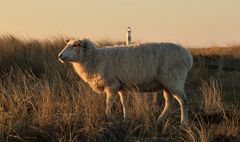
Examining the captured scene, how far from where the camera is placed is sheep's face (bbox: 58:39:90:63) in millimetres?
8828

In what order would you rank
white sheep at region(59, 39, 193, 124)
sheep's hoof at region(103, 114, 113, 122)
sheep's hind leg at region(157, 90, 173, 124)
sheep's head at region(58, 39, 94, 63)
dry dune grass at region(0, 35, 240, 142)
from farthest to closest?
sheep's head at region(58, 39, 94, 63), white sheep at region(59, 39, 193, 124), sheep's hind leg at region(157, 90, 173, 124), sheep's hoof at region(103, 114, 113, 122), dry dune grass at region(0, 35, 240, 142)

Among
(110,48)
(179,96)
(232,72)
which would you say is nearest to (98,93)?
(110,48)

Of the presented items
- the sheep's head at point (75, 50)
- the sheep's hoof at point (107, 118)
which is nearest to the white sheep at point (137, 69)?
the sheep's head at point (75, 50)

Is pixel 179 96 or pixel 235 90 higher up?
pixel 179 96

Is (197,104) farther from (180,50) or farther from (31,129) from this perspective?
(31,129)

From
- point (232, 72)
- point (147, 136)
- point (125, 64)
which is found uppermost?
point (125, 64)

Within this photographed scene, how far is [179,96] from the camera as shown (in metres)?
8.85

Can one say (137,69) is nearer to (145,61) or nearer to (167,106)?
(145,61)

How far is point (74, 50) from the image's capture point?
29.5ft

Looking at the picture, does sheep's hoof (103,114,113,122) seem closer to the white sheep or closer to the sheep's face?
the white sheep

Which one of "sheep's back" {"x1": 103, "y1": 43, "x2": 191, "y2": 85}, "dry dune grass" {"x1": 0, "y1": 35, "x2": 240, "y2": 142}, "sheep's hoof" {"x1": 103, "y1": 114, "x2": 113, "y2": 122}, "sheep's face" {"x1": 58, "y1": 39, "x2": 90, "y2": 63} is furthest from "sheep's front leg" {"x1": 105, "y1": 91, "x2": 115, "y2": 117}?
"sheep's hoof" {"x1": 103, "y1": 114, "x2": 113, "y2": 122}

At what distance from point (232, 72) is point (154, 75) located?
298 inches

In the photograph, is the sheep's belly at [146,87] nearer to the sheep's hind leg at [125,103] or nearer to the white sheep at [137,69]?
the white sheep at [137,69]

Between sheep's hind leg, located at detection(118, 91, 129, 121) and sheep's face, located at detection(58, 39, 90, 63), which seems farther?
sheep's face, located at detection(58, 39, 90, 63)
